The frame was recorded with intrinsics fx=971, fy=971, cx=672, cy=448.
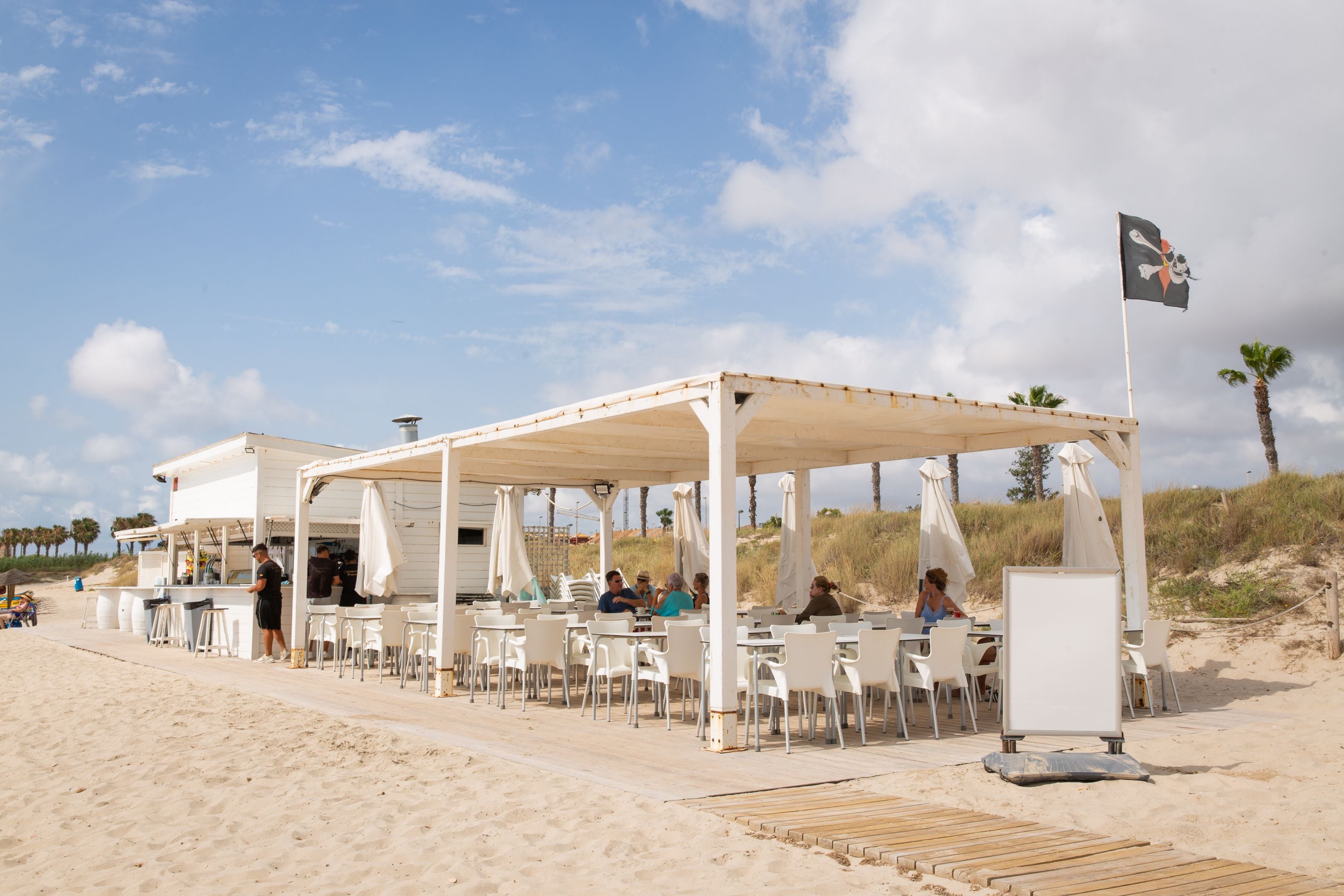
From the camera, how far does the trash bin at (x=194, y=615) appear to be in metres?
15.5

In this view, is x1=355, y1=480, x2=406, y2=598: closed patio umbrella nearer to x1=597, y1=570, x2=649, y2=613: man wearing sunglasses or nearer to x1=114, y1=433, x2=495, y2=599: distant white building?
x1=114, y1=433, x2=495, y2=599: distant white building

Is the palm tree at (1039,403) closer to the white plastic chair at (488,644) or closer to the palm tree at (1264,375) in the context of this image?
the palm tree at (1264,375)

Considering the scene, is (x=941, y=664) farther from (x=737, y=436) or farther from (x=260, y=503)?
(x=260, y=503)

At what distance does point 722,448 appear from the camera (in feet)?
22.5

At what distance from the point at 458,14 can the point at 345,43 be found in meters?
1.43

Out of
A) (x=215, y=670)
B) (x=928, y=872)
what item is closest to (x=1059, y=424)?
(x=928, y=872)

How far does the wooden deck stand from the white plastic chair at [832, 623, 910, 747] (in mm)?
256

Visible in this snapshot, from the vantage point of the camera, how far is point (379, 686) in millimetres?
11023

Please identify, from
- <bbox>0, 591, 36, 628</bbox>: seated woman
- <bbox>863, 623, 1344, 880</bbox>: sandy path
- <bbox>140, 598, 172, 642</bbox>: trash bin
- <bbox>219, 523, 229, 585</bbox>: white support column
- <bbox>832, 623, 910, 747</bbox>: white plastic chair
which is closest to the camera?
<bbox>863, 623, 1344, 880</bbox>: sandy path

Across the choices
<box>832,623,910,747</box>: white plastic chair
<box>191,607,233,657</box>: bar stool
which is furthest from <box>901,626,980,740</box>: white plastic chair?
<box>191,607,233,657</box>: bar stool

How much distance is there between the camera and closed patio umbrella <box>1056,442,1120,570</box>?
9594 millimetres

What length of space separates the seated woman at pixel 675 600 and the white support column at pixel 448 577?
2222mm

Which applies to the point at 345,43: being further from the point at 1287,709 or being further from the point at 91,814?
the point at 1287,709

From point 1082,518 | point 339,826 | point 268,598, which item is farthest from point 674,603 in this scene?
point 268,598
